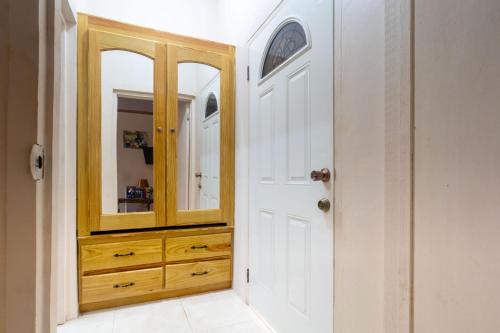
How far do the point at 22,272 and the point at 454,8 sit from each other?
42.3 inches

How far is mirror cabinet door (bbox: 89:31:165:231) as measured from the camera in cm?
194

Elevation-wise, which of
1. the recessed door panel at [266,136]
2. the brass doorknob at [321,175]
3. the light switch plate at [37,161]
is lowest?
the brass doorknob at [321,175]

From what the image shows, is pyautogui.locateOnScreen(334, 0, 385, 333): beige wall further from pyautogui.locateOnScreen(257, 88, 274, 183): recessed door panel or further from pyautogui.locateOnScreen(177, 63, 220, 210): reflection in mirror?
pyautogui.locateOnScreen(177, 63, 220, 210): reflection in mirror

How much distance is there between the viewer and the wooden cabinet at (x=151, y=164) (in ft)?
6.31

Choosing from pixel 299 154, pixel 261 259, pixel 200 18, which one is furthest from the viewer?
pixel 200 18

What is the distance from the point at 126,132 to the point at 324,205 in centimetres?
150

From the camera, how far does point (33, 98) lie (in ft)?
1.33

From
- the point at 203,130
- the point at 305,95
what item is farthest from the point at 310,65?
the point at 203,130

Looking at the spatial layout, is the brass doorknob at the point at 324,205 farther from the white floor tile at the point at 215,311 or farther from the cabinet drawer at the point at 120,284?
the cabinet drawer at the point at 120,284

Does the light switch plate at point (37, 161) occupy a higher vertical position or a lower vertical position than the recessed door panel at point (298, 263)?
higher

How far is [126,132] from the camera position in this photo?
2029 millimetres

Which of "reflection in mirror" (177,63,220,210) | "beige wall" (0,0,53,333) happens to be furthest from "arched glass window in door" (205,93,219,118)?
"beige wall" (0,0,53,333)

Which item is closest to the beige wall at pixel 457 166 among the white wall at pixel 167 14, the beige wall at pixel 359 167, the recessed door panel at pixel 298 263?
the beige wall at pixel 359 167

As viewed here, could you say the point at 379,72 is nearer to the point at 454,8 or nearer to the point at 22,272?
the point at 454,8
